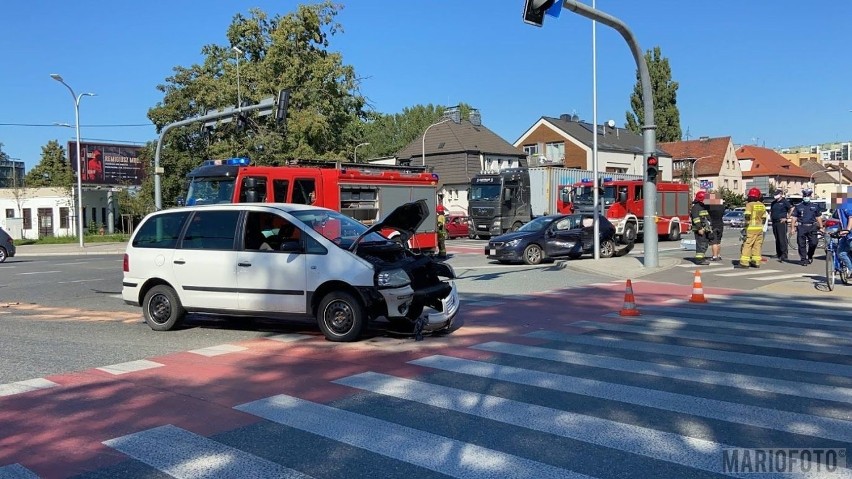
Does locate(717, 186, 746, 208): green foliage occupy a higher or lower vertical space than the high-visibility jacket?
higher

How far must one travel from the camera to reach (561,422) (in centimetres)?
513

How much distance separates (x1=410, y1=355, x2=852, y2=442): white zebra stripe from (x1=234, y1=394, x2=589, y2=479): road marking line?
1.68m

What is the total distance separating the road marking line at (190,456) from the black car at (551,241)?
645 inches

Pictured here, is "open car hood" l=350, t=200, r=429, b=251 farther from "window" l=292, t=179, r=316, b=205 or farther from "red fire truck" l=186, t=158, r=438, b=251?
"window" l=292, t=179, r=316, b=205

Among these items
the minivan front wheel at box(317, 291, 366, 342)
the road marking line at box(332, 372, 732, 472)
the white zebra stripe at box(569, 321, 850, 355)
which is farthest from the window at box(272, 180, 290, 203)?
the road marking line at box(332, 372, 732, 472)

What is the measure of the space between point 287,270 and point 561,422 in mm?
4595

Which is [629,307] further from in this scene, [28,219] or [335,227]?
[28,219]

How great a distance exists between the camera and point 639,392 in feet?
19.5

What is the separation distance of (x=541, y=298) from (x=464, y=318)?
281 centimetres

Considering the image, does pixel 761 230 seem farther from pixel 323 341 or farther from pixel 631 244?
pixel 323 341

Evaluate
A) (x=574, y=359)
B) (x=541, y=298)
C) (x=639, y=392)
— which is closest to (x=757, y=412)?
(x=639, y=392)

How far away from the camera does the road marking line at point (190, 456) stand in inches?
167

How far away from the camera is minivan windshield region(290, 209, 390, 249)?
888 centimetres

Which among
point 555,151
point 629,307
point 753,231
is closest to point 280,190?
point 629,307
